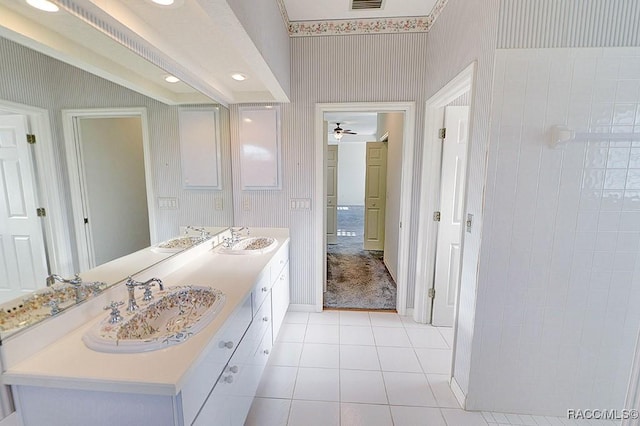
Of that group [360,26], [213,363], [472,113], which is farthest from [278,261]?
[360,26]

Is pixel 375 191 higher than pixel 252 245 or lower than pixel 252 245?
higher

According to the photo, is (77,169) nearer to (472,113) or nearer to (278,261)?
(278,261)

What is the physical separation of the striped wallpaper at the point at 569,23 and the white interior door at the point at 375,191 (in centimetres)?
344

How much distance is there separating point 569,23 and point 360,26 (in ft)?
5.12

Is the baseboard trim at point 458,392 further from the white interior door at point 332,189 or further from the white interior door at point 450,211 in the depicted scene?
the white interior door at point 332,189

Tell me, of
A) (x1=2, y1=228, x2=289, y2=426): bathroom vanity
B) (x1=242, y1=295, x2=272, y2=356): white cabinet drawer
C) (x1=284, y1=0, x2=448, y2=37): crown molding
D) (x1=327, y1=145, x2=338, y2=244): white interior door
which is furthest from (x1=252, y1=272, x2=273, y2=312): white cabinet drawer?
(x1=327, y1=145, x2=338, y2=244): white interior door

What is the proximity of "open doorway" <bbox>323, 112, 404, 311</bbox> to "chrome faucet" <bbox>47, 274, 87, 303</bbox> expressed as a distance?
227 centimetres

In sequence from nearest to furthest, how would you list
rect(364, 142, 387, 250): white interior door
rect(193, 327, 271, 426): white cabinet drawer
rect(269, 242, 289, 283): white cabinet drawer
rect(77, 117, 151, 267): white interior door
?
rect(193, 327, 271, 426): white cabinet drawer < rect(77, 117, 151, 267): white interior door < rect(269, 242, 289, 283): white cabinet drawer < rect(364, 142, 387, 250): white interior door

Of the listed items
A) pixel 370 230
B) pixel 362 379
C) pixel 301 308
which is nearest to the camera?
pixel 362 379

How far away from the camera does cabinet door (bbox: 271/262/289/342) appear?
2.16 metres

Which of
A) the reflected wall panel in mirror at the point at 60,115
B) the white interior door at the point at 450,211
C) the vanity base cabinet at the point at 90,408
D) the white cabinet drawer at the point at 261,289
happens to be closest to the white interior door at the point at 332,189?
the white interior door at the point at 450,211

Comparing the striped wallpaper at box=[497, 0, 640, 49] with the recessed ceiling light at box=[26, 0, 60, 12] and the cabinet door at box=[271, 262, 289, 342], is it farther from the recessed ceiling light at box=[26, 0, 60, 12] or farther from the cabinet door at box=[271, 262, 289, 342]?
the cabinet door at box=[271, 262, 289, 342]

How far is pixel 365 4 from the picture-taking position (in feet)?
7.27

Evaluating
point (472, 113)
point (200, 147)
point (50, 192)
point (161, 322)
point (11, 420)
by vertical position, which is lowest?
point (11, 420)
